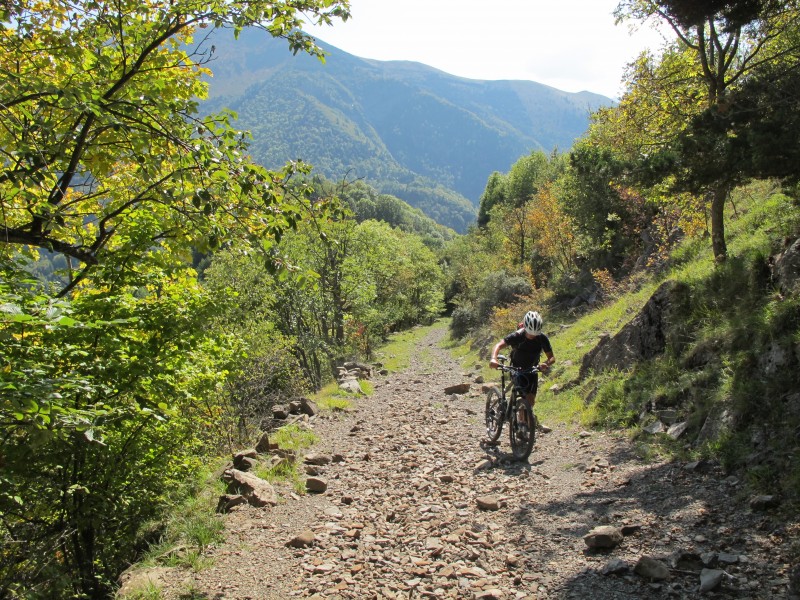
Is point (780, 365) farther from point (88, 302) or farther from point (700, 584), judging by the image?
point (88, 302)

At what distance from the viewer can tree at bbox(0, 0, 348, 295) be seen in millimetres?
4121

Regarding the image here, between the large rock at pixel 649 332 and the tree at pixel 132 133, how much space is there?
774cm

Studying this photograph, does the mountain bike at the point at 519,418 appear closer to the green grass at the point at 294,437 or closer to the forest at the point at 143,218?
the forest at the point at 143,218

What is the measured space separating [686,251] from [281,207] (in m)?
13.9

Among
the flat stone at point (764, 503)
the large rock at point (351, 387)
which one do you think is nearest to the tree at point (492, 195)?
the large rock at point (351, 387)

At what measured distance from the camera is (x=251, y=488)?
7008 millimetres

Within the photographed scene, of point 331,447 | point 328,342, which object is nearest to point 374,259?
point 328,342

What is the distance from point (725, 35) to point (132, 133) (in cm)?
1190

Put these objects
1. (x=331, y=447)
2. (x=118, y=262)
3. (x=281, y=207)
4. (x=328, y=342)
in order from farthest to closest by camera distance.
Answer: (x=328, y=342) < (x=331, y=447) < (x=118, y=262) < (x=281, y=207)

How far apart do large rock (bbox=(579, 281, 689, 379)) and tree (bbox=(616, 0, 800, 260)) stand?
131 cm

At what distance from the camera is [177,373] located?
6668mm

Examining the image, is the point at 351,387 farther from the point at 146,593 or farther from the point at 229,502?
the point at 146,593

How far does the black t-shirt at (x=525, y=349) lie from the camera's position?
8344 millimetres

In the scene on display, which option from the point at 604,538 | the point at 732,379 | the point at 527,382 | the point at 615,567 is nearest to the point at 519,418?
the point at 527,382
